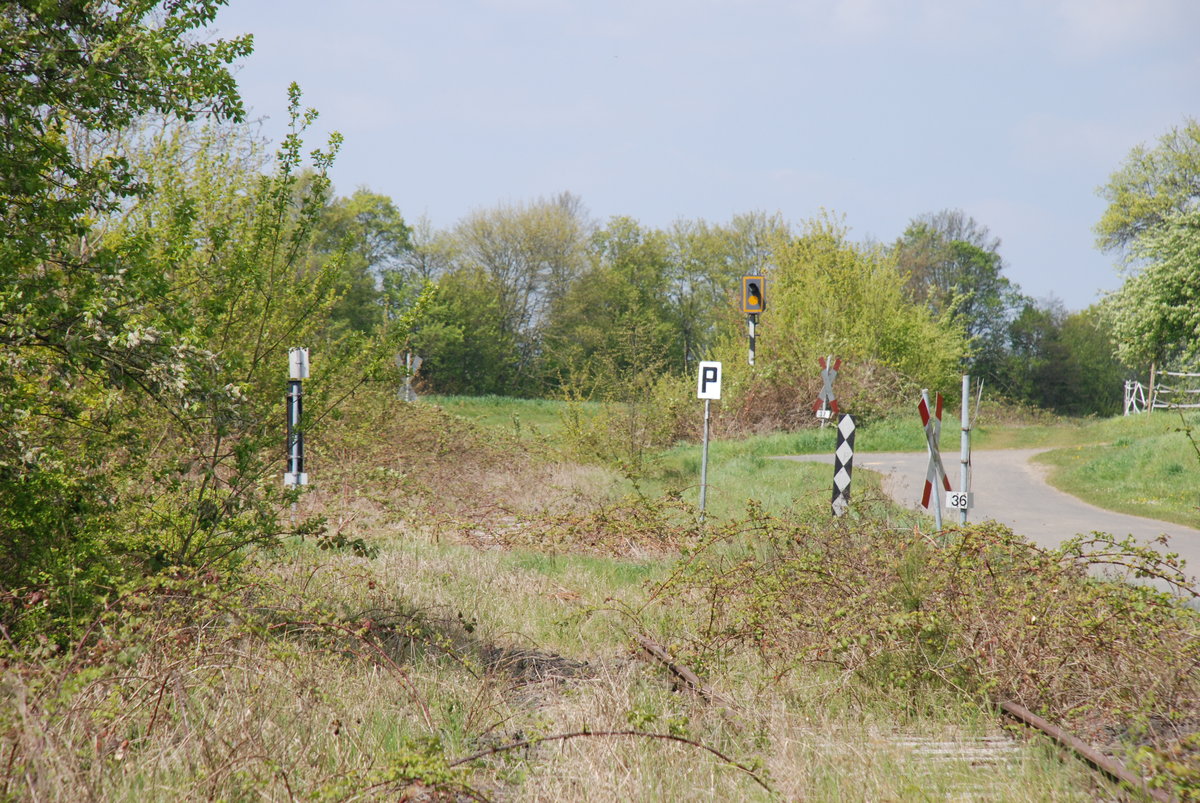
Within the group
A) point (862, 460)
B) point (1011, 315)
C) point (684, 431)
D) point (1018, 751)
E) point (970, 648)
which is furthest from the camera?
point (1011, 315)

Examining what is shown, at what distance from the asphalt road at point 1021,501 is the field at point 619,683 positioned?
258 centimetres

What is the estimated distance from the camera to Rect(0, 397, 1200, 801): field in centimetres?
377

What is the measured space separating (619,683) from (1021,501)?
12.4m

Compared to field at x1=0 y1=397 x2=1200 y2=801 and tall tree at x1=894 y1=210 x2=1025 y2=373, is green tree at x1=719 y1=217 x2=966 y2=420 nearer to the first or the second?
field at x1=0 y1=397 x2=1200 y2=801

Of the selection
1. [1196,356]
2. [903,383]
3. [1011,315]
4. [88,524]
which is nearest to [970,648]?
[88,524]

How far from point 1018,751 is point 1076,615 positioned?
63.7 inches

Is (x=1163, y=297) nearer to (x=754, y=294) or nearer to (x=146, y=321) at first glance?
(x=754, y=294)

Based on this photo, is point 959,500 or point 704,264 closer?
point 959,500

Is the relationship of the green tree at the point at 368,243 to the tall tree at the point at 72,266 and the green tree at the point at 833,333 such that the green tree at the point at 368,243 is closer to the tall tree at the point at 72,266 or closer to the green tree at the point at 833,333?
the green tree at the point at 833,333

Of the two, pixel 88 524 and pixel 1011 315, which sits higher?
pixel 1011 315

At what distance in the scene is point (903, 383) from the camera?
29.7 meters

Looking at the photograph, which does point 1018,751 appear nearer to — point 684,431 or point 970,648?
point 970,648

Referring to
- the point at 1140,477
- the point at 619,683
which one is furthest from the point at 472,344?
the point at 619,683

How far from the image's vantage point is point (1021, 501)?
15.8 m
